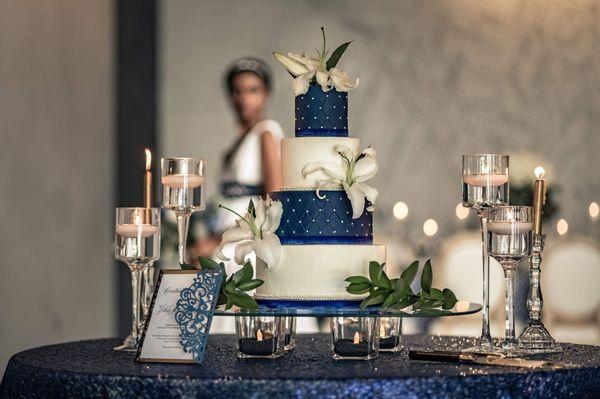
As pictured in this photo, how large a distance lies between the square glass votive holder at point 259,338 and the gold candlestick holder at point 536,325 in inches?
18.3

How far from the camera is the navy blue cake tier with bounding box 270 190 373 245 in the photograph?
225 cm

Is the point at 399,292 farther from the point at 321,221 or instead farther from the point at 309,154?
the point at 309,154

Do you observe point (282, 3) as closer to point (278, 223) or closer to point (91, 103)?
point (91, 103)

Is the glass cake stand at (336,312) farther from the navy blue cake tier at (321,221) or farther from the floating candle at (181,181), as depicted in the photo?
the floating candle at (181,181)

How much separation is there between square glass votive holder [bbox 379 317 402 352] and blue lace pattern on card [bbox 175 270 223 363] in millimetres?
366

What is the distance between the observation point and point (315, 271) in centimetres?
220

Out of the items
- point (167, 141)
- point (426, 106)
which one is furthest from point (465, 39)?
point (167, 141)

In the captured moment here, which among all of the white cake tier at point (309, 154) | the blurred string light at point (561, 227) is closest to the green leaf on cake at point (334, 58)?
the white cake tier at point (309, 154)

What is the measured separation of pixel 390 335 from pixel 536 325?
0.94 ft

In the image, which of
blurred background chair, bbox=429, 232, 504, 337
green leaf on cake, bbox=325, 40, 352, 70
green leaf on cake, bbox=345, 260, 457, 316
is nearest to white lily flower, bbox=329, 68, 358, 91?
green leaf on cake, bbox=325, 40, 352, 70

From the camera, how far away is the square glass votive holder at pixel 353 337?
2.04m

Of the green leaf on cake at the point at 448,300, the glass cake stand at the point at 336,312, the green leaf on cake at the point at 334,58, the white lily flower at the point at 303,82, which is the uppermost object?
the green leaf on cake at the point at 334,58

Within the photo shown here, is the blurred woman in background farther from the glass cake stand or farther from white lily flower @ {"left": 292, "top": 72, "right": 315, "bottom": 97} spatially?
the glass cake stand

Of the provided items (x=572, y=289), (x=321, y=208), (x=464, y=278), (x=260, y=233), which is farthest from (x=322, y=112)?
(x=572, y=289)
